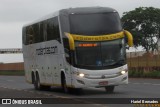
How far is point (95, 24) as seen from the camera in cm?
2439

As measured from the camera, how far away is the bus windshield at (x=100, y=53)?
79.4 feet

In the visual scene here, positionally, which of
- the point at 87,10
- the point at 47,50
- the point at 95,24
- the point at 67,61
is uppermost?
the point at 87,10

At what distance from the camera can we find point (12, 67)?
99.7 m

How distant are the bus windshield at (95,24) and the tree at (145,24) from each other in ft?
186

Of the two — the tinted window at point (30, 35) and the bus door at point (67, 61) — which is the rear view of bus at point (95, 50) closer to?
the bus door at point (67, 61)

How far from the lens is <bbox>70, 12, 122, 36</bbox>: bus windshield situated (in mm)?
24281

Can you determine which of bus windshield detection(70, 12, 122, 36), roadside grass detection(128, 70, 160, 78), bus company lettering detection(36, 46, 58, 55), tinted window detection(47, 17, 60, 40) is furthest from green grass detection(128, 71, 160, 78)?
bus windshield detection(70, 12, 122, 36)

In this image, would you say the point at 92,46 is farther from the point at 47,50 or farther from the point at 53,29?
the point at 47,50

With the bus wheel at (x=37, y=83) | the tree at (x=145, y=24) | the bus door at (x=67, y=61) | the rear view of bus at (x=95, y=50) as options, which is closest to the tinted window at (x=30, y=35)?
the bus wheel at (x=37, y=83)

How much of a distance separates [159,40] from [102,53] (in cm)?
5757

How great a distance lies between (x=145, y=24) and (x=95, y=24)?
58573 mm

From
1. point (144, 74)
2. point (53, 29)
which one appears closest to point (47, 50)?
point (53, 29)

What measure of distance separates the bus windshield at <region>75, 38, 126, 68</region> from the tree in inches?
2241

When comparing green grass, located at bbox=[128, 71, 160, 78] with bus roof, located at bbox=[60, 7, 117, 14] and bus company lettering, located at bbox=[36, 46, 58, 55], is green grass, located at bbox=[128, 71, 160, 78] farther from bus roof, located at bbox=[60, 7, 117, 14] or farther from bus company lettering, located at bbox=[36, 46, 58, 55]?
bus roof, located at bbox=[60, 7, 117, 14]
